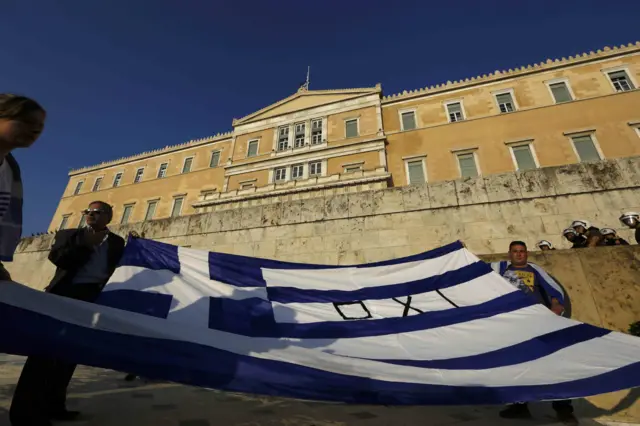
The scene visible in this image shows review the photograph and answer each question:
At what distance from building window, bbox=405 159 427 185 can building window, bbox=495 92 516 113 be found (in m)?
6.24

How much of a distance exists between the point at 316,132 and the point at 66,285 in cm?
2228

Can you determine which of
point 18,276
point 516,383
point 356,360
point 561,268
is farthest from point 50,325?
point 18,276

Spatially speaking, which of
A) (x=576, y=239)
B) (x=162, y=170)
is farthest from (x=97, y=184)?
(x=576, y=239)

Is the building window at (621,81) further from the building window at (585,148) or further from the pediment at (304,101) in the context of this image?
the pediment at (304,101)

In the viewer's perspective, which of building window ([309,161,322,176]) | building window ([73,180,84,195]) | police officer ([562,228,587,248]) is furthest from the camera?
building window ([73,180,84,195])

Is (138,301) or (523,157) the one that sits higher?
(523,157)

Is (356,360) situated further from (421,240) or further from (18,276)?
(18,276)

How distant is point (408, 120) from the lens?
2130 centimetres

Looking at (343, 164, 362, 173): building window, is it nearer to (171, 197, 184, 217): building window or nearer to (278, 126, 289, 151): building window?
(278, 126, 289, 151): building window

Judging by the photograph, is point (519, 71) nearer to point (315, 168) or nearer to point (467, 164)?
point (467, 164)

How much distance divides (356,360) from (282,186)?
18.2 meters

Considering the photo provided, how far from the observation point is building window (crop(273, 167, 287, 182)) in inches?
883

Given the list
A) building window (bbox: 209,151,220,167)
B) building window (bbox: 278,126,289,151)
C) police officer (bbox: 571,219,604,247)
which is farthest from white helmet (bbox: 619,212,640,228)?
building window (bbox: 209,151,220,167)

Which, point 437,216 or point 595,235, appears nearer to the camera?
point 595,235
